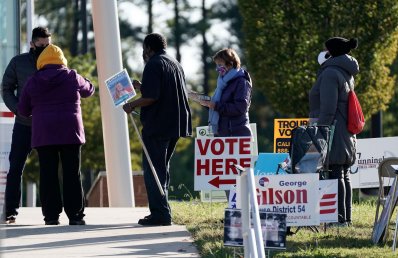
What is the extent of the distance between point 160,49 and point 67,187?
1.62 meters

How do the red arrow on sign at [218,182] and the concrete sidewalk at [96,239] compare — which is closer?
the concrete sidewalk at [96,239]

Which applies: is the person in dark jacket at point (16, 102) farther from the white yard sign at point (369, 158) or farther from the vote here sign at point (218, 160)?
the white yard sign at point (369, 158)

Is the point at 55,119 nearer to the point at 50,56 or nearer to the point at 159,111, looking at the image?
the point at 50,56

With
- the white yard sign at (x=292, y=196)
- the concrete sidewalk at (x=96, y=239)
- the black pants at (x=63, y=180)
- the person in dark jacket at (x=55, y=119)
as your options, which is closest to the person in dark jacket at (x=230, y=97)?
the concrete sidewalk at (x=96, y=239)

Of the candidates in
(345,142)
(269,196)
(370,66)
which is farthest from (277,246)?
(370,66)

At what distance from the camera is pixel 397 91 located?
46.2 m

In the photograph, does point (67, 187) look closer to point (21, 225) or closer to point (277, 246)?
point (21, 225)

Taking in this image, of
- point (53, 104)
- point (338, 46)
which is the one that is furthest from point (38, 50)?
point (338, 46)

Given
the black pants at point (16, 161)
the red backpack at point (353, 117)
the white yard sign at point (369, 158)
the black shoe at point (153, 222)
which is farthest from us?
the white yard sign at point (369, 158)

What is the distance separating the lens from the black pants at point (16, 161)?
13219mm

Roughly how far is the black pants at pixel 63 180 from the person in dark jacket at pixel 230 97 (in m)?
1.47

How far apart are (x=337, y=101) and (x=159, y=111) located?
5.61 feet

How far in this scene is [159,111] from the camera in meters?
12.7

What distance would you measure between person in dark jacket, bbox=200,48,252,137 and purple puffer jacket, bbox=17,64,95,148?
1.39 m
